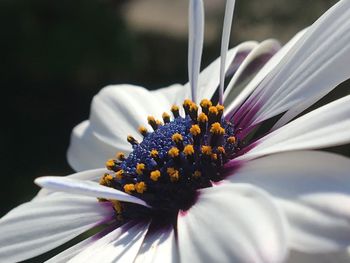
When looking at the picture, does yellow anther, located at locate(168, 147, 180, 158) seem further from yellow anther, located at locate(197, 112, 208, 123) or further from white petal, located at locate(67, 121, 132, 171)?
white petal, located at locate(67, 121, 132, 171)

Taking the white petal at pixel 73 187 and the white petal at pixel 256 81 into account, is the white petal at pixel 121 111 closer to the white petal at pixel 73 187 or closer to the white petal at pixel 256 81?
the white petal at pixel 256 81

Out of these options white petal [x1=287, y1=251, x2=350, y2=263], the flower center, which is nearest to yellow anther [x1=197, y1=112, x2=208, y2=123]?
the flower center

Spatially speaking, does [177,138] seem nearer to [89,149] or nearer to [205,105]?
[205,105]

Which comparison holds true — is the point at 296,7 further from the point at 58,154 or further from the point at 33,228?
the point at 33,228

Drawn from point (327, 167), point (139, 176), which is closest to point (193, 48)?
point (139, 176)

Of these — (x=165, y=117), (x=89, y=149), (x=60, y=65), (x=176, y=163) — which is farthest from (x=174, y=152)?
(x=60, y=65)

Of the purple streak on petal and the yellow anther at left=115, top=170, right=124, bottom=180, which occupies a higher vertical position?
the yellow anther at left=115, top=170, right=124, bottom=180
